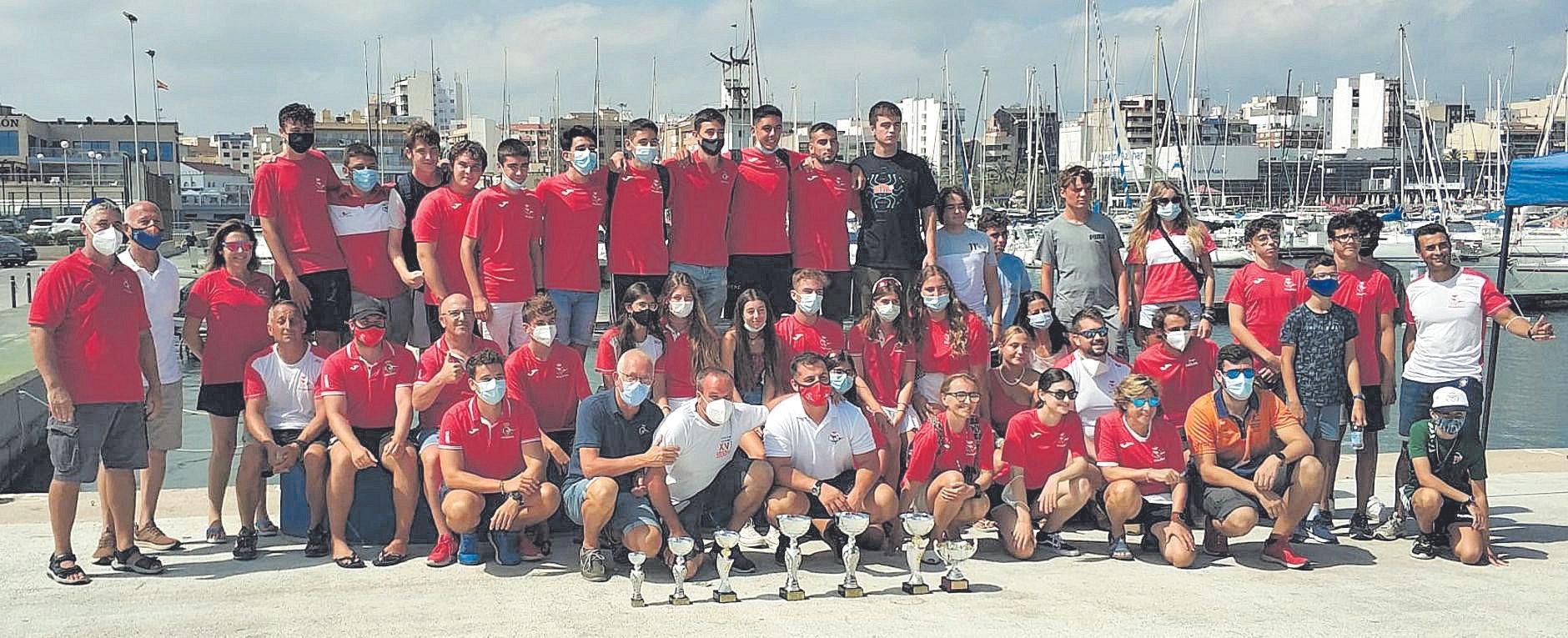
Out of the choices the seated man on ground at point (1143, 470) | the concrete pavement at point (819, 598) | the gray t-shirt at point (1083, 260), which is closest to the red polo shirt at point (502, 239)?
the concrete pavement at point (819, 598)

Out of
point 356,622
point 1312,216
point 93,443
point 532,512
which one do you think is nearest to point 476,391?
point 532,512

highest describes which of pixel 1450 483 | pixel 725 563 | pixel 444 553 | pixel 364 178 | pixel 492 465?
pixel 364 178

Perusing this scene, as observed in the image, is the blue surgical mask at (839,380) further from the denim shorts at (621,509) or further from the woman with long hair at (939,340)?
the denim shorts at (621,509)

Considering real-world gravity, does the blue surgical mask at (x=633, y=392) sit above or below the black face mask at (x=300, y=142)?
below

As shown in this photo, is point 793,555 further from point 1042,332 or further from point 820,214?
point 820,214

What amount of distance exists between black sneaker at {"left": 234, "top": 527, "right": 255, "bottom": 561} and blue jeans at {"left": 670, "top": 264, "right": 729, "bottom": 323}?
3034 millimetres

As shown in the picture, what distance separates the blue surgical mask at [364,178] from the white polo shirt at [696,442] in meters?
2.67

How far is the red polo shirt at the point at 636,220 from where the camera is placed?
27.8ft

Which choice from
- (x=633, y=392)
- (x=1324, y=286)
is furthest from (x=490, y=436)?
(x=1324, y=286)

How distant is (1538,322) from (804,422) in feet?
14.7

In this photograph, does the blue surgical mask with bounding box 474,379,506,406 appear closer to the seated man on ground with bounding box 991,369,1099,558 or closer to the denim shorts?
the denim shorts

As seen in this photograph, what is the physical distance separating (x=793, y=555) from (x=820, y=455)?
834 mm

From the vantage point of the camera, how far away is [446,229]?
8.20 m

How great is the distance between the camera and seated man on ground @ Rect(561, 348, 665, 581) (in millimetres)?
6707
